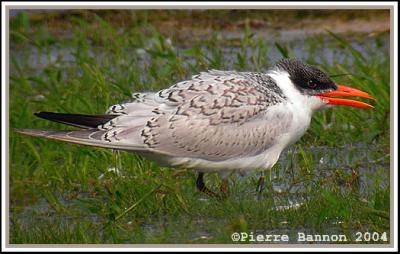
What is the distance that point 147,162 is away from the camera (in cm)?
815

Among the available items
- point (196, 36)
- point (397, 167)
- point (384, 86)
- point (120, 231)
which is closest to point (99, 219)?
point (120, 231)

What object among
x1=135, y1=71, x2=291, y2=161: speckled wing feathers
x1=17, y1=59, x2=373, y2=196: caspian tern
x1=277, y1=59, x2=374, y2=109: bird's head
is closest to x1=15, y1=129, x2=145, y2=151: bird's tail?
x1=17, y1=59, x2=373, y2=196: caspian tern

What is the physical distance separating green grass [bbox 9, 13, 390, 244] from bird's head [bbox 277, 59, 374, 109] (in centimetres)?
59

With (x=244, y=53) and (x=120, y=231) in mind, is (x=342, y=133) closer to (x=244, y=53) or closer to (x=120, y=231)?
(x=244, y=53)

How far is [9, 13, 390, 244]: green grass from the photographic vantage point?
23.8ft

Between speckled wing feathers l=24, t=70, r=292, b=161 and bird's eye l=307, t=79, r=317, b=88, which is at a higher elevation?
bird's eye l=307, t=79, r=317, b=88

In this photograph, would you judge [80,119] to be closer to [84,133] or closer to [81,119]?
[81,119]

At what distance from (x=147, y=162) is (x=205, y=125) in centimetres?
101

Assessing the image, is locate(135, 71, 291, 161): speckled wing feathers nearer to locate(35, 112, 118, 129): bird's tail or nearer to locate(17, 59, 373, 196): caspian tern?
locate(17, 59, 373, 196): caspian tern

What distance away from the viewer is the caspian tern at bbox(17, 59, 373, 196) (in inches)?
285

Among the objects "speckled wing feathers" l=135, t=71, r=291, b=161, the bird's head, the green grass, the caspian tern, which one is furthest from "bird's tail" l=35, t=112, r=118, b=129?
the bird's head

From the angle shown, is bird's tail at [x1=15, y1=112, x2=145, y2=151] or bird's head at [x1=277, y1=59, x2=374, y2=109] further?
bird's head at [x1=277, y1=59, x2=374, y2=109]

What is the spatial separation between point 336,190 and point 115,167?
5.05ft

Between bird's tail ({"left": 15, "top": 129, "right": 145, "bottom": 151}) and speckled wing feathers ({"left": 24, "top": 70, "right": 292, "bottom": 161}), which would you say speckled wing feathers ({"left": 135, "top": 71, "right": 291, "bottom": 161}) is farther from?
bird's tail ({"left": 15, "top": 129, "right": 145, "bottom": 151})
